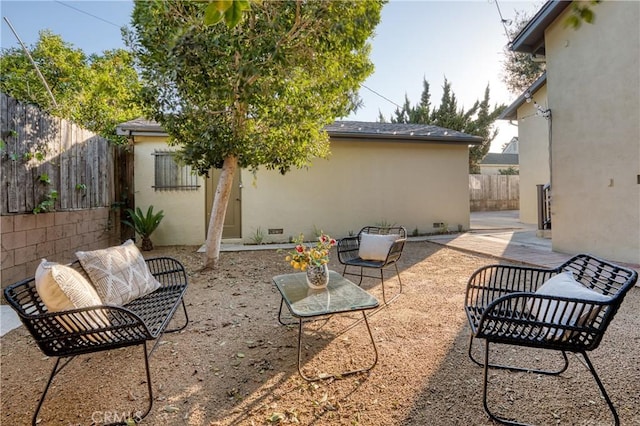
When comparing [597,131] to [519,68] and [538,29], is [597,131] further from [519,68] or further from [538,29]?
[519,68]

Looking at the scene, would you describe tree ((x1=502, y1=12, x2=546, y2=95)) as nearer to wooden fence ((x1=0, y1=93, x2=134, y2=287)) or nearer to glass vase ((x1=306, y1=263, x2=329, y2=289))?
glass vase ((x1=306, y1=263, x2=329, y2=289))

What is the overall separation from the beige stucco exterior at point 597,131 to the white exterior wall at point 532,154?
5137 millimetres

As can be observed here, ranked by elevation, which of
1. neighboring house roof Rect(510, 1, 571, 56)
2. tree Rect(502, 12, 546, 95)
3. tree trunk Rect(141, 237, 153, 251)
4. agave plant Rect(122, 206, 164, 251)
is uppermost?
tree Rect(502, 12, 546, 95)

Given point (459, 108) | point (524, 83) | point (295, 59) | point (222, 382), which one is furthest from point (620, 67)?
point (459, 108)

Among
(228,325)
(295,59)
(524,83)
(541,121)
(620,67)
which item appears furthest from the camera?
(524,83)

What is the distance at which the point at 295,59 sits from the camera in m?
4.62

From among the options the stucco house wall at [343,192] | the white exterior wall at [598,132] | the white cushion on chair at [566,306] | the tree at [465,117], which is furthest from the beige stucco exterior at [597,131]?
the tree at [465,117]

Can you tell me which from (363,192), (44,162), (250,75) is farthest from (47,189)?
(363,192)

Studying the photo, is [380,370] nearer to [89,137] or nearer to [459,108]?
[89,137]

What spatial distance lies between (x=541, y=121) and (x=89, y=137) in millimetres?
12885

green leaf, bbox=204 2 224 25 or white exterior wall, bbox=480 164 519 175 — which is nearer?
green leaf, bbox=204 2 224 25

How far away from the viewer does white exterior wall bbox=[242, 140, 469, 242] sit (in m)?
8.06

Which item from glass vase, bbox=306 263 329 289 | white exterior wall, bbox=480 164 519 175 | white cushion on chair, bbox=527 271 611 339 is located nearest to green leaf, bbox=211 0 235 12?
white cushion on chair, bbox=527 271 611 339

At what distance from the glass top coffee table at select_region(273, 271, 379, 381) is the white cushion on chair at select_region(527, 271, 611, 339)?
44.0 inches
